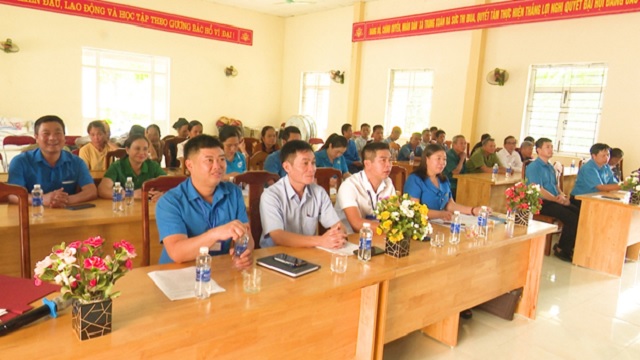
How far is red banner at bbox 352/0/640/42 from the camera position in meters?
6.45

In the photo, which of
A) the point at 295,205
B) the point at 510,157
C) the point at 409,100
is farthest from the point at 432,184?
the point at 409,100

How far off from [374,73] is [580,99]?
4.07 meters

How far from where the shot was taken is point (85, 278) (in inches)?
49.6

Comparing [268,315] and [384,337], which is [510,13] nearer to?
[384,337]

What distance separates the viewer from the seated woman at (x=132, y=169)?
3.22 meters

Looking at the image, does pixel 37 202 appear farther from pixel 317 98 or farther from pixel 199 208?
Answer: pixel 317 98

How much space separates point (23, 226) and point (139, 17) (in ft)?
22.9

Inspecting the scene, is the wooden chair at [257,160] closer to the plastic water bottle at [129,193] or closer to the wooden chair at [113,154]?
the wooden chair at [113,154]

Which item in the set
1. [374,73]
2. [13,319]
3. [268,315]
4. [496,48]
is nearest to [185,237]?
[268,315]

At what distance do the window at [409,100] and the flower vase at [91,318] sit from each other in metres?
8.43

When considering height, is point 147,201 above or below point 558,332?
above

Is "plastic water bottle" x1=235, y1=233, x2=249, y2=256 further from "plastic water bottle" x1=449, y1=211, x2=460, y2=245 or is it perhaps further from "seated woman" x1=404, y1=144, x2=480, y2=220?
"seated woman" x1=404, y1=144, x2=480, y2=220

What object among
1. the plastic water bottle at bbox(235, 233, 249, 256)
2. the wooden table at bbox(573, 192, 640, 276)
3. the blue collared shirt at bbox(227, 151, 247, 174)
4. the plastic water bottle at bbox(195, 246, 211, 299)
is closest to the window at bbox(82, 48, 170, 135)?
the blue collared shirt at bbox(227, 151, 247, 174)

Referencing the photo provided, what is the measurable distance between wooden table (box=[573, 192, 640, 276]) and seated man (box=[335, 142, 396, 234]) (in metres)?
2.62
